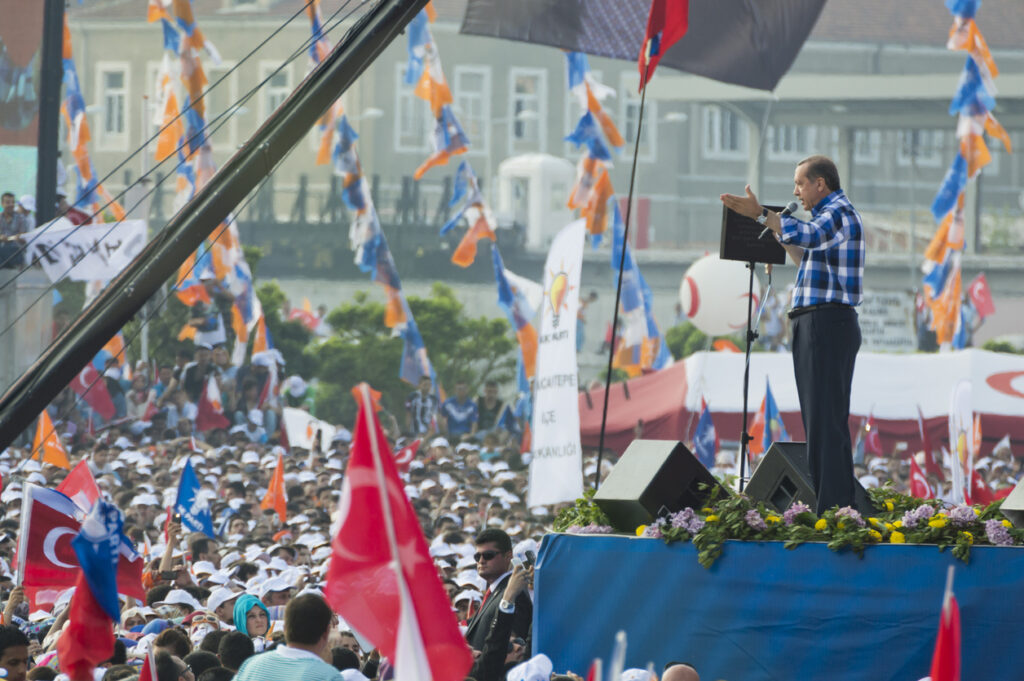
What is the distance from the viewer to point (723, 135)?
64625 mm

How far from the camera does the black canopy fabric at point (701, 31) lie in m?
17.5

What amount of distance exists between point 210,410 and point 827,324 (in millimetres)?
18638

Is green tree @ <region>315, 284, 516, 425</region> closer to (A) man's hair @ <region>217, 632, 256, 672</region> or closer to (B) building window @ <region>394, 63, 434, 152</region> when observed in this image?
(B) building window @ <region>394, 63, 434, 152</region>

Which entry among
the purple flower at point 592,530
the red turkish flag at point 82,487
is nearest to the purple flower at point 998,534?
the purple flower at point 592,530

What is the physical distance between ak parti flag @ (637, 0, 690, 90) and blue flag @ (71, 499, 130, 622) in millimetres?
5769

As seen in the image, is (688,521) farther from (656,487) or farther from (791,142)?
(791,142)

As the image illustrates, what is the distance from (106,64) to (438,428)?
31.1 m

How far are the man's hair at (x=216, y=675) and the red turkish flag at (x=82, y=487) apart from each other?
591cm

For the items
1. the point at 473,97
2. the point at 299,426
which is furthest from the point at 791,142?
the point at 299,426

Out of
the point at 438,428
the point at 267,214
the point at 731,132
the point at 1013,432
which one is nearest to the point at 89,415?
the point at 438,428

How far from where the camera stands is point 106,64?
56.6 meters

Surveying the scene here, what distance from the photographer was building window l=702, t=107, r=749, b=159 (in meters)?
64.2

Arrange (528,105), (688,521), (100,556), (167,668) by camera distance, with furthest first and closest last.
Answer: (528,105) → (688,521) → (167,668) → (100,556)

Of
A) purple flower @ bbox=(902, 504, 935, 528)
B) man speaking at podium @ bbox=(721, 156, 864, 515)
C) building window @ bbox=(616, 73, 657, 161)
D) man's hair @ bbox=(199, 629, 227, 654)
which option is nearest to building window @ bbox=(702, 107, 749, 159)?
building window @ bbox=(616, 73, 657, 161)
